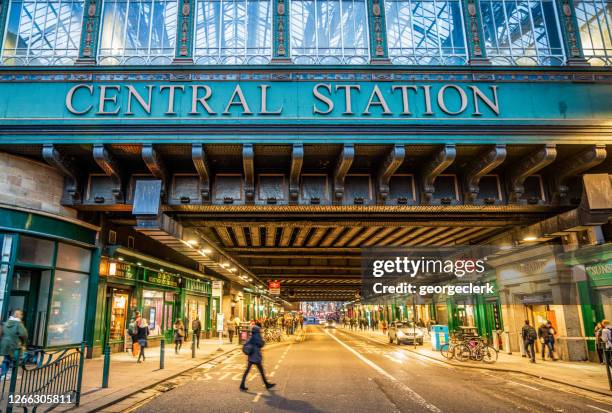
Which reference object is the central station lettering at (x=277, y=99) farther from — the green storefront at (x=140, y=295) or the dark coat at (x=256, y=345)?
the green storefront at (x=140, y=295)

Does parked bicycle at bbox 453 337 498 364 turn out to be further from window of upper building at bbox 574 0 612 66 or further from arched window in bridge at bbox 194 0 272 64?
arched window in bridge at bbox 194 0 272 64

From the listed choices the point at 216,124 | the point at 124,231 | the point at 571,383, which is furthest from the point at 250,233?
the point at 571,383

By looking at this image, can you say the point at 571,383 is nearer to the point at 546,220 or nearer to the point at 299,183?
the point at 546,220

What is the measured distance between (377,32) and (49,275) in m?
13.4

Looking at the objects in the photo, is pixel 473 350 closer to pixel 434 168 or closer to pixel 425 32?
pixel 434 168

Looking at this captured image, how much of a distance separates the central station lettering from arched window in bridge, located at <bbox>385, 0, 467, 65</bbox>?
1.54 metres

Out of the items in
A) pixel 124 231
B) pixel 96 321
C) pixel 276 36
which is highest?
pixel 276 36

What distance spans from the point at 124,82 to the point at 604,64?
49.8 feet

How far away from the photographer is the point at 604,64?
13109 mm

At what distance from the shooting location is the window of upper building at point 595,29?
13.2m

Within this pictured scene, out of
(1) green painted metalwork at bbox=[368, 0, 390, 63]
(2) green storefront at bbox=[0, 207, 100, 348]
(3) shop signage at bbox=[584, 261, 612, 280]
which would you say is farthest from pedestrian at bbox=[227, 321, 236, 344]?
(1) green painted metalwork at bbox=[368, 0, 390, 63]

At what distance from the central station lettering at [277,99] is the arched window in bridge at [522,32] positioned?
2.12 metres

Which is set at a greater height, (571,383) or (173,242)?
(173,242)

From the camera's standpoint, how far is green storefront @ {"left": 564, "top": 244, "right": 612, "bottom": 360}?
16000 mm
